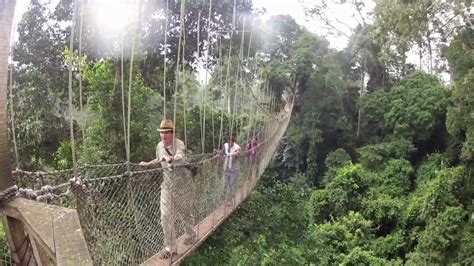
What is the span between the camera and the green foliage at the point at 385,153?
31.9 feet

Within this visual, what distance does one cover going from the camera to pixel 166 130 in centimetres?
208

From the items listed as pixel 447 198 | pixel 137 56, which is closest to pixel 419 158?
pixel 447 198

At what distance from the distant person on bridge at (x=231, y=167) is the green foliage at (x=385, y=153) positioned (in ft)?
20.7

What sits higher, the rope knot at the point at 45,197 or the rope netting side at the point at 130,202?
the rope knot at the point at 45,197

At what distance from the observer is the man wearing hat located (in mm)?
2108

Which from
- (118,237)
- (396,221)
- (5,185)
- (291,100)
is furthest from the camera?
(291,100)

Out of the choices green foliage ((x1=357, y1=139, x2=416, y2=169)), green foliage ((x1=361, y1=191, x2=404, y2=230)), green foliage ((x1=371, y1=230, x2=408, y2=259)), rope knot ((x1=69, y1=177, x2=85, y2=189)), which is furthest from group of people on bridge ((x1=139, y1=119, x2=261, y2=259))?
green foliage ((x1=357, y1=139, x2=416, y2=169))

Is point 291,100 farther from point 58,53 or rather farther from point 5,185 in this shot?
point 5,185

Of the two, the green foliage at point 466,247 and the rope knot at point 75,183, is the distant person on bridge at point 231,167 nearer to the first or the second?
the rope knot at point 75,183

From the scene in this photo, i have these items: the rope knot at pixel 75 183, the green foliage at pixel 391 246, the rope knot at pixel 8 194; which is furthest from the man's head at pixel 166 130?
the green foliage at pixel 391 246

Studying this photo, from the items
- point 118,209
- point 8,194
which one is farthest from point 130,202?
point 8,194

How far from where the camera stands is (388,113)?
1059 centimetres

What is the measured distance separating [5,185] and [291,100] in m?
10.9

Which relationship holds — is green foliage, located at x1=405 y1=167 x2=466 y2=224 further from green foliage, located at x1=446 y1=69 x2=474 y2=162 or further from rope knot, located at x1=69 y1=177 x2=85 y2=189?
rope knot, located at x1=69 y1=177 x2=85 y2=189
